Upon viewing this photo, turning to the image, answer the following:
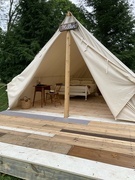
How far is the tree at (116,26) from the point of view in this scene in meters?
8.70

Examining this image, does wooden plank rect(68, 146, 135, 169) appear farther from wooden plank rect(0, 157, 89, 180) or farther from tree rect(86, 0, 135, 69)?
tree rect(86, 0, 135, 69)

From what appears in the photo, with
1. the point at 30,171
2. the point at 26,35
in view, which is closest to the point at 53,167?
the point at 30,171

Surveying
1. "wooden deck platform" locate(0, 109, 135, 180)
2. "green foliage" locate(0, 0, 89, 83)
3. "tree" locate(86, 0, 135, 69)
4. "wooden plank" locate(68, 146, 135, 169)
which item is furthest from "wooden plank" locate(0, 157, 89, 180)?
"tree" locate(86, 0, 135, 69)

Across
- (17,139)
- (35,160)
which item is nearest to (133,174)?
(35,160)

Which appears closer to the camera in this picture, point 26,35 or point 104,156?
point 104,156

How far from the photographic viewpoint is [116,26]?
8.77 m

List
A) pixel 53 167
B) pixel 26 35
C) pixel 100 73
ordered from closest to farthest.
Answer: pixel 53 167 < pixel 100 73 < pixel 26 35

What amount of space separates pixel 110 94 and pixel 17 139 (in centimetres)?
224

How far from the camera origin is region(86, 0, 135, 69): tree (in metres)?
8.70

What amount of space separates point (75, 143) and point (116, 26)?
7.95m

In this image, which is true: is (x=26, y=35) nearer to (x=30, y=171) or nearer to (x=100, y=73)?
(x=100, y=73)

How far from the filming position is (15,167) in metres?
1.95

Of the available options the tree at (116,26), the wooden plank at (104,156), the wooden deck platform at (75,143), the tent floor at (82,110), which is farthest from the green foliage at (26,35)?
the wooden plank at (104,156)

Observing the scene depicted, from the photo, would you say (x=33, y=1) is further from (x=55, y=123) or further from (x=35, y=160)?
(x=35, y=160)
